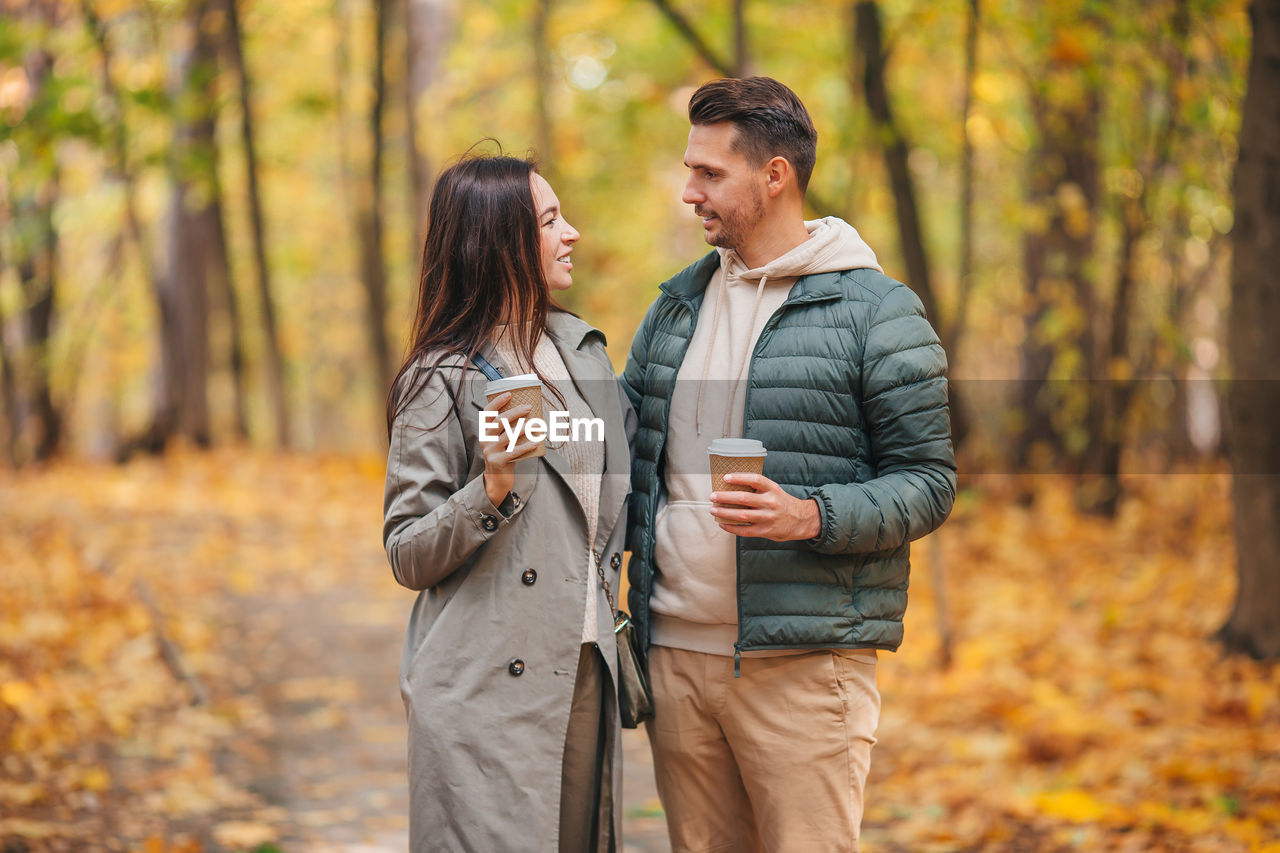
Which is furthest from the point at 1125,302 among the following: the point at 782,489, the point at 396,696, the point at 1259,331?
the point at 782,489

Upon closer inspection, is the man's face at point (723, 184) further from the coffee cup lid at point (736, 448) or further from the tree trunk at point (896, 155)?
the tree trunk at point (896, 155)

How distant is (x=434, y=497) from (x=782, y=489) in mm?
790

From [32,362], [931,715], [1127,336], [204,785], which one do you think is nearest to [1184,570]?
[1127,336]

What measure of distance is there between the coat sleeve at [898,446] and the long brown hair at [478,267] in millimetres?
807

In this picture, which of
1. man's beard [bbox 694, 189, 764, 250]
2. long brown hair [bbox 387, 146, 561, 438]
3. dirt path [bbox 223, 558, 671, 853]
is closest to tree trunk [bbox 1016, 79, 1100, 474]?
dirt path [bbox 223, 558, 671, 853]

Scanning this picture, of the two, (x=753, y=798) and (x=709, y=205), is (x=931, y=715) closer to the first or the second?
(x=753, y=798)

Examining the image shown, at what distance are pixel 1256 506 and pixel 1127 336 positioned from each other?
13.4ft

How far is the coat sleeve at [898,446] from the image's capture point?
8.37 feet

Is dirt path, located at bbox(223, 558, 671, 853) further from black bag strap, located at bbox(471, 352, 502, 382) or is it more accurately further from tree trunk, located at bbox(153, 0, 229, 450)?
tree trunk, located at bbox(153, 0, 229, 450)

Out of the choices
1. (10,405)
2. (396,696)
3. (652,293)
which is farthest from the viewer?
(652,293)

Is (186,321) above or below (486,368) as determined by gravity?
above

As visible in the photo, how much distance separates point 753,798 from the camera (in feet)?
9.20

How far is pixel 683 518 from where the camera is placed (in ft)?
9.23

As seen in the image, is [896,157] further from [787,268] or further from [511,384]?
[511,384]
